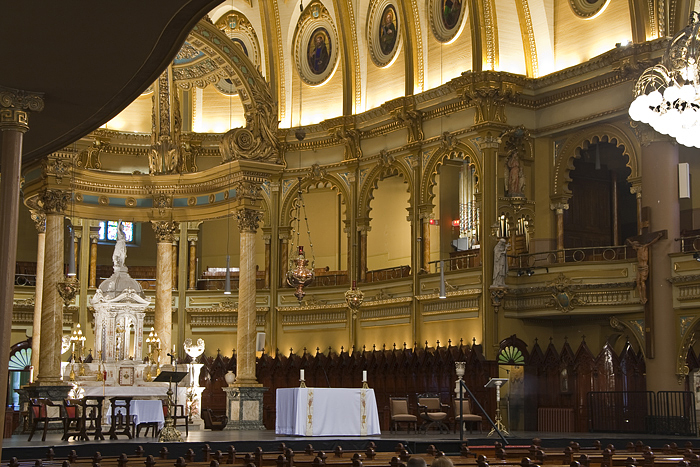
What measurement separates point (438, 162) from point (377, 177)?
2408mm

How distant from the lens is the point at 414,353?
2455 cm

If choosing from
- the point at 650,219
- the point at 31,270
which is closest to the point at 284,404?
the point at 650,219

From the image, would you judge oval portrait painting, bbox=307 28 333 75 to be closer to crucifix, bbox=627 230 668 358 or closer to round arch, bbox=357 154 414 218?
round arch, bbox=357 154 414 218

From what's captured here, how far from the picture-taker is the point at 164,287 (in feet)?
72.5

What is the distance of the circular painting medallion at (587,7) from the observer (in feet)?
77.2

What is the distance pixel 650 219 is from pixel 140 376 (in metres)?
11.7

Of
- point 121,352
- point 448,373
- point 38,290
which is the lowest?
point 448,373

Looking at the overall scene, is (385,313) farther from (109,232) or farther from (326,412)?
(109,232)

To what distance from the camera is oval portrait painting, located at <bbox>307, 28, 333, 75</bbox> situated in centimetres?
2923

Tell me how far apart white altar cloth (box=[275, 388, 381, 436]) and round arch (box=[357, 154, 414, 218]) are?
9.79 m

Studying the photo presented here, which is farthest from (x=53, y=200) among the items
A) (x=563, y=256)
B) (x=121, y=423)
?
(x=563, y=256)

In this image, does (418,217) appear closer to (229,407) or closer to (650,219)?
(650,219)

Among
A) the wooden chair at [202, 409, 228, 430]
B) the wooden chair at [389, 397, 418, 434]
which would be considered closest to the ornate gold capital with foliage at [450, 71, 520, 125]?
the wooden chair at [389, 397, 418, 434]

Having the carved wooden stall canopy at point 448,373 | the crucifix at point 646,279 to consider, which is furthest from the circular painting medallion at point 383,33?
the crucifix at point 646,279
